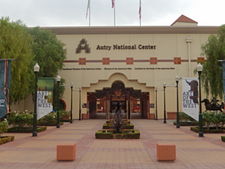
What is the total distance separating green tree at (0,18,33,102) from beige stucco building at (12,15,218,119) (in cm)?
1127

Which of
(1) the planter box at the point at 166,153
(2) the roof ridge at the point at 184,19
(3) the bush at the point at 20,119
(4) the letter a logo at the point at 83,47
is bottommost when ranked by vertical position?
(1) the planter box at the point at 166,153

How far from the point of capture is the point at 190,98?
20797 mm

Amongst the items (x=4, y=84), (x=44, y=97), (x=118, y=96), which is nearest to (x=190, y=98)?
(x=44, y=97)

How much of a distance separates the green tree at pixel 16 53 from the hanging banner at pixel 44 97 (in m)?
7.10

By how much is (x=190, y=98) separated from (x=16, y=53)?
16.9 meters

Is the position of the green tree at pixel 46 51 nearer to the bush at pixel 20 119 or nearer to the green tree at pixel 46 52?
the green tree at pixel 46 52

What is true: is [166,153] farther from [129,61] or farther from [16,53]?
[129,61]

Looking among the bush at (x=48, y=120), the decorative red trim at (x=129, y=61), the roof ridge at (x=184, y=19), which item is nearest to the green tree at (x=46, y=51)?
the bush at (x=48, y=120)

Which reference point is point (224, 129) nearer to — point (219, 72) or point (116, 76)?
point (219, 72)

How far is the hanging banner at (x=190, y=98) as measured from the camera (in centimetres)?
2034

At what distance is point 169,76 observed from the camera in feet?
137

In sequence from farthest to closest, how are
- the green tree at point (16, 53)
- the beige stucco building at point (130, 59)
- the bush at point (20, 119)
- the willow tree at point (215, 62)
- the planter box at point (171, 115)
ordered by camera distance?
the beige stucco building at point (130, 59)
the planter box at point (171, 115)
the willow tree at point (215, 62)
the green tree at point (16, 53)
the bush at point (20, 119)

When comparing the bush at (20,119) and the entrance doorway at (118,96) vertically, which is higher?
the entrance doorway at (118,96)

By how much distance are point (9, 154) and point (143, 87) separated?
3149cm
